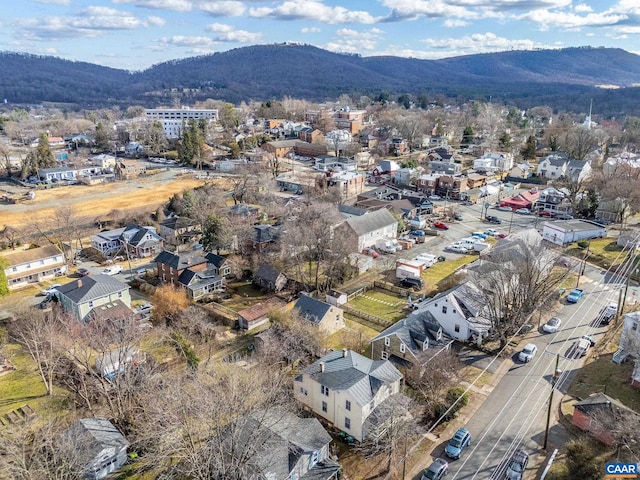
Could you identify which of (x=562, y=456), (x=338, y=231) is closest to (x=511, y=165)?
(x=338, y=231)

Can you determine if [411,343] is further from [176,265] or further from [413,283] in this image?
[176,265]

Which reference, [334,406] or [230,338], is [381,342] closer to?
[334,406]

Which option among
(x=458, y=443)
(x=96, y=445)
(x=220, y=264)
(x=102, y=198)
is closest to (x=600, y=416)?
(x=458, y=443)

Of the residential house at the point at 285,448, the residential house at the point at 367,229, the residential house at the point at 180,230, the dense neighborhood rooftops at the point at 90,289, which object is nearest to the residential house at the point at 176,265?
the dense neighborhood rooftops at the point at 90,289

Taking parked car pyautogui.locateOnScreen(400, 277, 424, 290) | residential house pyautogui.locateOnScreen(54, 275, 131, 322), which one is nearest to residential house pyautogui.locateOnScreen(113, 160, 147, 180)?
residential house pyautogui.locateOnScreen(54, 275, 131, 322)

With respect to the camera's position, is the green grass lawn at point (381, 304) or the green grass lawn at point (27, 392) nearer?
the green grass lawn at point (27, 392)

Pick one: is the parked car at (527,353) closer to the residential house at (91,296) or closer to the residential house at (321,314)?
the residential house at (321,314)
